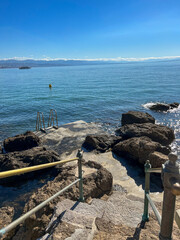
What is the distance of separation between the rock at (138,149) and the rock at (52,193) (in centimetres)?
302

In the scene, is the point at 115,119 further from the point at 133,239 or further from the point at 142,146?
the point at 133,239

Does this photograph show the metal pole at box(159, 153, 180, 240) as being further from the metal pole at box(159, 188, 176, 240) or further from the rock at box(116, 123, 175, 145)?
the rock at box(116, 123, 175, 145)

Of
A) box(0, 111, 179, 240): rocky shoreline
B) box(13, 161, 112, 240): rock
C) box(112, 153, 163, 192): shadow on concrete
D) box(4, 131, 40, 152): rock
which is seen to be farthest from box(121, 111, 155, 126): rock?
box(13, 161, 112, 240): rock

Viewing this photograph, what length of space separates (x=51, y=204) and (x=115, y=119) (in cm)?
1835

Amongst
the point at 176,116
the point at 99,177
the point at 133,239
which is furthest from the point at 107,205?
the point at 176,116

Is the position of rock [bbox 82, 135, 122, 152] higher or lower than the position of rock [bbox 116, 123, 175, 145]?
lower

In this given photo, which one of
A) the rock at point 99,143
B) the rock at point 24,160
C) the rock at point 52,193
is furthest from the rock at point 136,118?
the rock at point 52,193

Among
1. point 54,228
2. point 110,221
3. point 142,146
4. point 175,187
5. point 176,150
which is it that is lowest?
point 176,150

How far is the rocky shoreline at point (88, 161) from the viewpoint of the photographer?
16.3 ft

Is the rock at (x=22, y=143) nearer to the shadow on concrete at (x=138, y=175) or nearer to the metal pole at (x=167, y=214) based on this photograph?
the shadow on concrete at (x=138, y=175)

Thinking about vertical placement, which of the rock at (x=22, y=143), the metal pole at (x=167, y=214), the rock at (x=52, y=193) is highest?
the metal pole at (x=167, y=214)

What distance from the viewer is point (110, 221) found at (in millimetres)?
3723

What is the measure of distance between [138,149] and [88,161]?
3.11m

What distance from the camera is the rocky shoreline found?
4.95 metres
